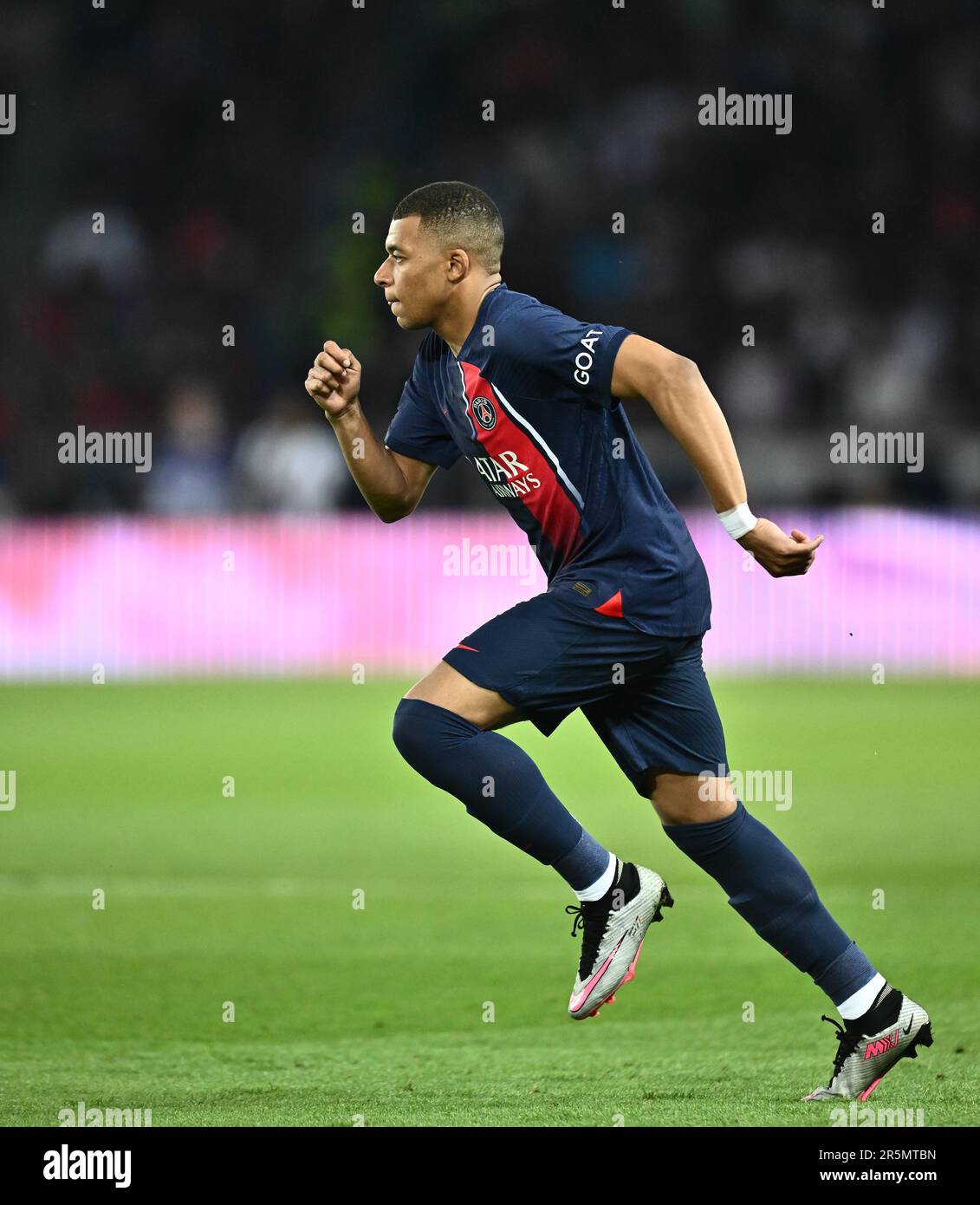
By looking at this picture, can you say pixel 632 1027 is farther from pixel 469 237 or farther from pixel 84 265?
pixel 84 265

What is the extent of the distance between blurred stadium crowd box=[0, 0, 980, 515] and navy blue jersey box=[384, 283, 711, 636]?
11.5 metres

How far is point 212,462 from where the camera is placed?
1747cm

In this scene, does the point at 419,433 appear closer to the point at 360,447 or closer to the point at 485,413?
the point at 360,447

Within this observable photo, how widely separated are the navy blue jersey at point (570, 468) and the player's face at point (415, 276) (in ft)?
0.43

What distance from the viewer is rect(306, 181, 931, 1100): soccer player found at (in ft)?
15.2

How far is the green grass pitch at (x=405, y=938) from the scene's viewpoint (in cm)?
480

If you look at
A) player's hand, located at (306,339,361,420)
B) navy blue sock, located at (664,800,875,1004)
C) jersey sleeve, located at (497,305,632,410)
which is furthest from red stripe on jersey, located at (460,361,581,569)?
navy blue sock, located at (664,800,875,1004)

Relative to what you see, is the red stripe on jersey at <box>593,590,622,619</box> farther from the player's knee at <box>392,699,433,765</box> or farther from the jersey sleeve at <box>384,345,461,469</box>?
the jersey sleeve at <box>384,345,461,469</box>

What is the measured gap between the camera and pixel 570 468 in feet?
15.6

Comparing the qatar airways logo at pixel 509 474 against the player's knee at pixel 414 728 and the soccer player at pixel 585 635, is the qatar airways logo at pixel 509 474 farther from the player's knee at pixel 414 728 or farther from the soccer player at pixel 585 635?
the player's knee at pixel 414 728

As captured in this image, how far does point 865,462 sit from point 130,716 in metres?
7.40

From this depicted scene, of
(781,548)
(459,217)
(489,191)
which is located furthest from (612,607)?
(489,191)

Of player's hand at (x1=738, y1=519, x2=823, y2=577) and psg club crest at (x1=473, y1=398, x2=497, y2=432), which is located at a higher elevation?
psg club crest at (x1=473, y1=398, x2=497, y2=432)

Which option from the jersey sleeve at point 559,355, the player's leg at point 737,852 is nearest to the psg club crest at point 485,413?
the jersey sleeve at point 559,355
